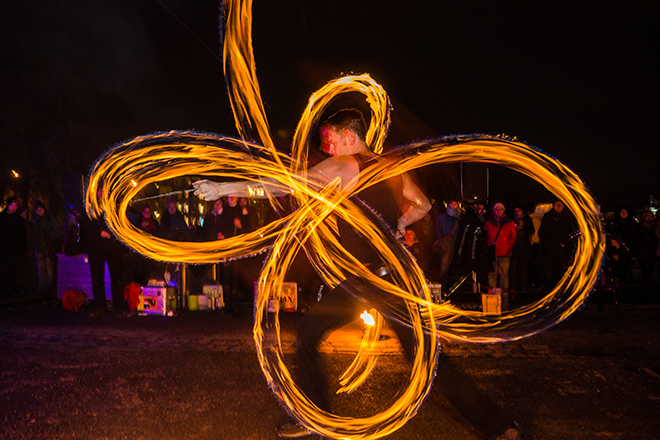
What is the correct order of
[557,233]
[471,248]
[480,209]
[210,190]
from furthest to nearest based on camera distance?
[480,209] < [471,248] < [557,233] < [210,190]

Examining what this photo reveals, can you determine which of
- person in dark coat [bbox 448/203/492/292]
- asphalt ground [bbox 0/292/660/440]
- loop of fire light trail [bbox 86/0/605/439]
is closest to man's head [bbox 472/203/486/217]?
person in dark coat [bbox 448/203/492/292]

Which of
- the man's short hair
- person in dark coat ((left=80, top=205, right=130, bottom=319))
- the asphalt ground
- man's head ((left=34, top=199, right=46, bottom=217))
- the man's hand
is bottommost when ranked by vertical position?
the asphalt ground

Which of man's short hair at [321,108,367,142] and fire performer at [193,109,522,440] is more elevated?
man's short hair at [321,108,367,142]

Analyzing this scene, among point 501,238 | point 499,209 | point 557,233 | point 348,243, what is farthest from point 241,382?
point 557,233

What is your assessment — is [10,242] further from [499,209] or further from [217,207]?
[499,209]

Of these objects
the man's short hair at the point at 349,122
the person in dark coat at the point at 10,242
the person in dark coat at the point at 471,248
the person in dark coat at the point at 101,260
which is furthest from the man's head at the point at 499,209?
the person in dark coat at the point at 10,242

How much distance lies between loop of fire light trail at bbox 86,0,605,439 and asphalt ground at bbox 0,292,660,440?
0.35 meters

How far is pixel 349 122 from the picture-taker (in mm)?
3072

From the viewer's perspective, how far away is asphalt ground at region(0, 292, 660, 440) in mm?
3285

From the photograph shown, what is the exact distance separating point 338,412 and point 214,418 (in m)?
0.97

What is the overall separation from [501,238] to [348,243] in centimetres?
628

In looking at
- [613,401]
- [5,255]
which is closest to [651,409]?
[613,401]

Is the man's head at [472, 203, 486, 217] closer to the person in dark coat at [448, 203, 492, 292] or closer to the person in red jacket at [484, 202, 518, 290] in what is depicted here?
the person in dark coat at [448, 203, 492, 292]

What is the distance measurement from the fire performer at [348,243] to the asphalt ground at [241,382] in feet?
1.54
